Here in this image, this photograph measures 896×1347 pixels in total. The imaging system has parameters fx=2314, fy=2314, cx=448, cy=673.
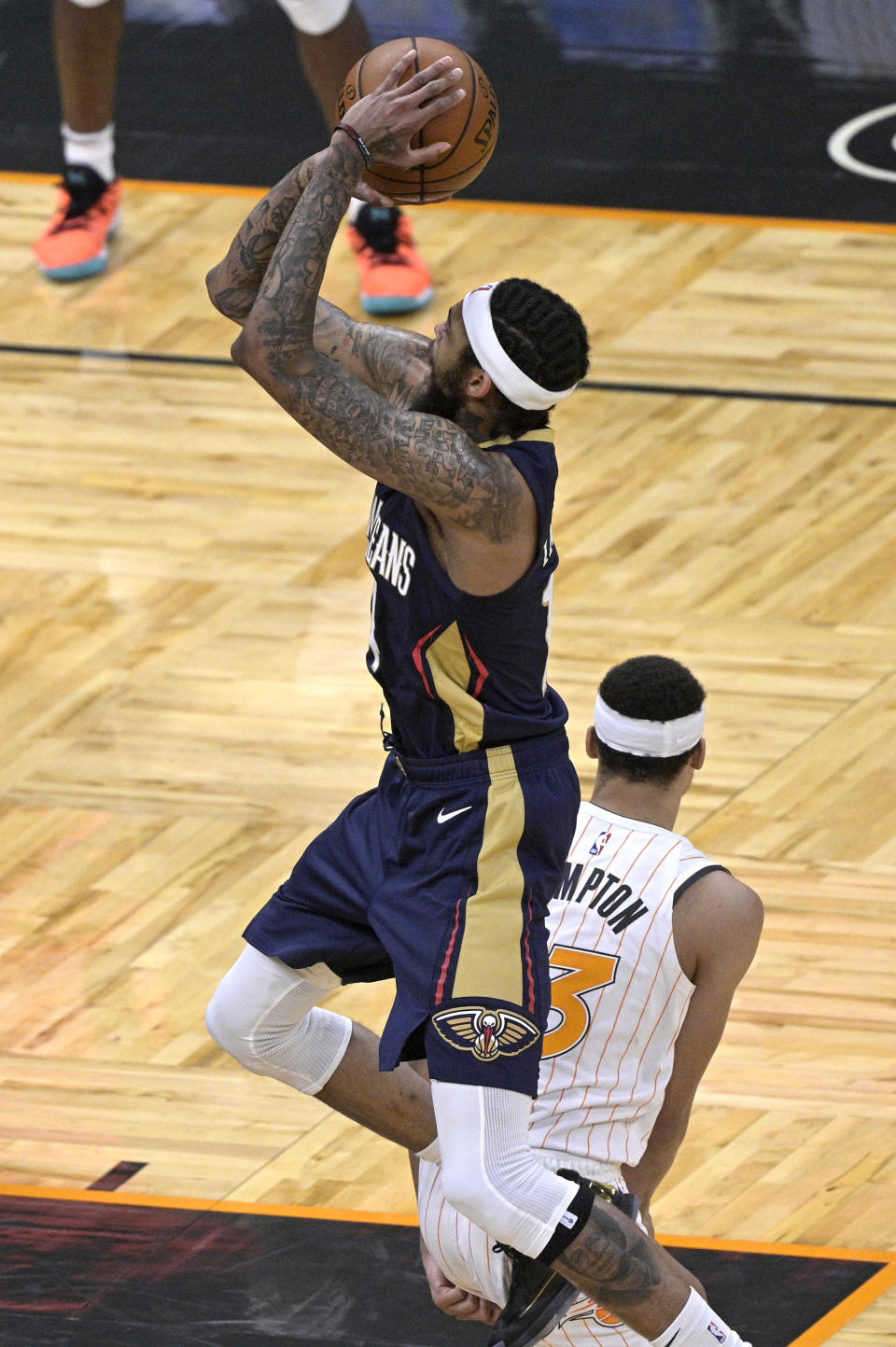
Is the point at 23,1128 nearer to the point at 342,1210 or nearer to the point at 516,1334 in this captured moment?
the point at 342,1210

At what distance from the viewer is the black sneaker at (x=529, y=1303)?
358 centimetres

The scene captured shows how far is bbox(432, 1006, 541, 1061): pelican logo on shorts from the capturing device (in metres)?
3.54

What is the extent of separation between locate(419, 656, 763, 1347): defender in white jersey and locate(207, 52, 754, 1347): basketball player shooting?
0.26ft

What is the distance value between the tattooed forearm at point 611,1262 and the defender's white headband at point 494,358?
125cm

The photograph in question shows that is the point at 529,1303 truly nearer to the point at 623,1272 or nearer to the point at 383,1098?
the point at 623,1272

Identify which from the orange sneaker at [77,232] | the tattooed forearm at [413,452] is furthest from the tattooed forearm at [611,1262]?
the orange sneaker at [77,232]

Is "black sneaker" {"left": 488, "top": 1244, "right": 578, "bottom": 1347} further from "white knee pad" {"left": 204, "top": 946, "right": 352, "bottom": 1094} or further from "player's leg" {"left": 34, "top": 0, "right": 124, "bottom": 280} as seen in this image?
"player's leg" {"left": 34, "top": 0, "right": 124, "bottom": 280}

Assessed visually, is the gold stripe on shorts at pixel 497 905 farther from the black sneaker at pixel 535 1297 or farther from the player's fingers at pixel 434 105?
the player's fingers at pixel 434 105

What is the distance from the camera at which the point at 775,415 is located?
23.4ft

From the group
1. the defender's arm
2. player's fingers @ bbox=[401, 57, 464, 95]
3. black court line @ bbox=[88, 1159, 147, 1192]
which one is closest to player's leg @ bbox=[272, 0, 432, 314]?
player's fingers @ bbox=[401, 57, 464, 95]

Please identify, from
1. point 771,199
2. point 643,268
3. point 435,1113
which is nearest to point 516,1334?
point 435,1113

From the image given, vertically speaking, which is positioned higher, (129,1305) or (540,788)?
(540,788)

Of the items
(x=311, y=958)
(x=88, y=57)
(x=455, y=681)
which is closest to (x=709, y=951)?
(x=455, y=681)

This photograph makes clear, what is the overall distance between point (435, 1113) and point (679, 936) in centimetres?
47
